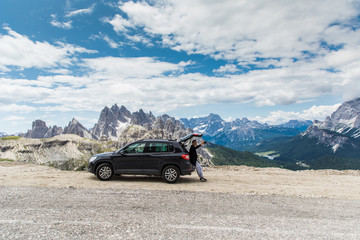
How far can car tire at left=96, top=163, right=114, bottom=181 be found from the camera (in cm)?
1435

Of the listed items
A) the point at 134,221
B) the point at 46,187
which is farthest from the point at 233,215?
the point at 46,187

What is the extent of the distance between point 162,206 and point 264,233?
4.19m

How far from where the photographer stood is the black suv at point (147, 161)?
14109mm

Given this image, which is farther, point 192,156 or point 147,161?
point 192,156

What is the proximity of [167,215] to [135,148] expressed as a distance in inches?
262

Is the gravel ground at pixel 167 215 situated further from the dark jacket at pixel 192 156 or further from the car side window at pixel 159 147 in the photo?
the dark jacket at pixel 192 156

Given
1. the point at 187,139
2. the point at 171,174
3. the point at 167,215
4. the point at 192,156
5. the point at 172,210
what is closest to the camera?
the point at 167,215

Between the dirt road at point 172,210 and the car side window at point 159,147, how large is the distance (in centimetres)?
205

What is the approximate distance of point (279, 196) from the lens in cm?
1187

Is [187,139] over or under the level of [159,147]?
over

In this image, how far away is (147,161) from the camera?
1416 centimetres

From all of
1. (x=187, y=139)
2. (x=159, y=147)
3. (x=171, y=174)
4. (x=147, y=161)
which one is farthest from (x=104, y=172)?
(x=187, y=139)

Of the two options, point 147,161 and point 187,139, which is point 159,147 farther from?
point 187,139

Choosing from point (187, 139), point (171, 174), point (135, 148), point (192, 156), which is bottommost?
point (171, 174)
